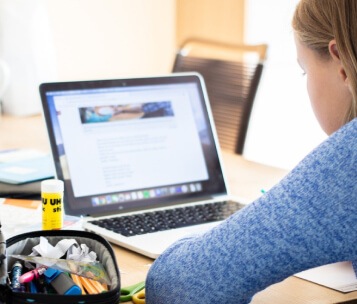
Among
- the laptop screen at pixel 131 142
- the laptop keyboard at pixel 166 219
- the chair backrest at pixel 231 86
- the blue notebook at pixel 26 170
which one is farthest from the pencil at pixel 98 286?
the chair backrest at pixel 231 86

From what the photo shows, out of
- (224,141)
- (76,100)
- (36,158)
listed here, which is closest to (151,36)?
(224,141)

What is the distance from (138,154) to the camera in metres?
1.64

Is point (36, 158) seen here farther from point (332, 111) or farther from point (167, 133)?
point (332, 111)

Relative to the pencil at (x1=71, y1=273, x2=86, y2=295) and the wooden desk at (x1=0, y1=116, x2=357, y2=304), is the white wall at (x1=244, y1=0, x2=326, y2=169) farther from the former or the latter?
the pencil at (x1=71, y1=273, x2=86, y2=295)

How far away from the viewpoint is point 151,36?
404cm

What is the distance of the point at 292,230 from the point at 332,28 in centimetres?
32

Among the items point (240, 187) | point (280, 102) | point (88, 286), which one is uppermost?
point (88, 286)

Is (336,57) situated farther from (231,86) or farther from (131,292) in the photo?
(231,86)

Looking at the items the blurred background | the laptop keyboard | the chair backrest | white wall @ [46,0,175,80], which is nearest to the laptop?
the laptop keyboard

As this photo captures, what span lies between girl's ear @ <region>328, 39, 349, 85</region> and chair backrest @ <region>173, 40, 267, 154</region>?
130 cm

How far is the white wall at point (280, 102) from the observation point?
3496 millimetres

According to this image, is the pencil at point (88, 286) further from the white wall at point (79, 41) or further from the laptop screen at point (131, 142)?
the white wall at point (79, 41)

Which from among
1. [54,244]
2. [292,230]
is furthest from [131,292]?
[292,230]

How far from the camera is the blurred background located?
3.54 metres
